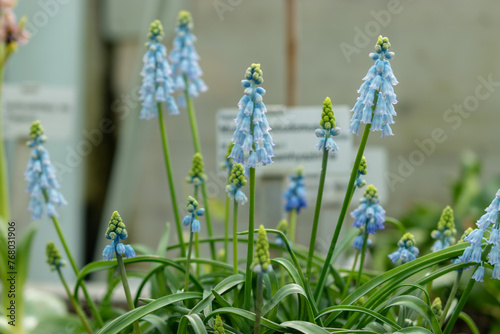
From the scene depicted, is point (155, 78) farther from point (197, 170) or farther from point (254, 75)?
point (254, 75)

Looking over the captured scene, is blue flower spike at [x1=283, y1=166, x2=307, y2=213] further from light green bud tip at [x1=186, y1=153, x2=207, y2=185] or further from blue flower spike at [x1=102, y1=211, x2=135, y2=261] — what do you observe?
blue flower spike at [x1=102, y1=211, x2=135, y2=261]

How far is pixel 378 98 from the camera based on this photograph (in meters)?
0.88

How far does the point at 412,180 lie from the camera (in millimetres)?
3730

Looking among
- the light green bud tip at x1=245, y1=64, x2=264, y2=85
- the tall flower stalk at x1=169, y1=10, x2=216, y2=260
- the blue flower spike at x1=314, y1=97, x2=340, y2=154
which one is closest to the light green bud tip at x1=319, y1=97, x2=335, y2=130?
the blue flower spike at x1=314, y1=97, x2=340, y2=154

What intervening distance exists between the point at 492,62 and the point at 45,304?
9.60 ft

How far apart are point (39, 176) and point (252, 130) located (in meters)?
0.51

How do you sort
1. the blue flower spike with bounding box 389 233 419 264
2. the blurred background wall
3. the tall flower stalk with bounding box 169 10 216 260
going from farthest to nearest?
the blurred background wall, the tall flower stalk with bounding box 169 10 216 260, the blue flower spike with bounding box 389 233 419 264

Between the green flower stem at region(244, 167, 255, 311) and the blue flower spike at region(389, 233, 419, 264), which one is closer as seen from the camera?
the green flower stem at region(244, 167, 255, 311)

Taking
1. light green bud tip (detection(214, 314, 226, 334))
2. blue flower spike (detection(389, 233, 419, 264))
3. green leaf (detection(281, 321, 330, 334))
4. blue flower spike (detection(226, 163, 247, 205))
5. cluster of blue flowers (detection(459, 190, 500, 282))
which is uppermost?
blue flower spike (detection(226, 163, 247, 205))

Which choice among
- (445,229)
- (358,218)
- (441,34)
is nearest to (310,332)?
(358,218)

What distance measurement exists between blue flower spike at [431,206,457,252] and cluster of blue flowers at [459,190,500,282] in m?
0.16

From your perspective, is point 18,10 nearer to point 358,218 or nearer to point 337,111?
point 337,111

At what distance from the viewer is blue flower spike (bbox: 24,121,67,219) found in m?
1.15

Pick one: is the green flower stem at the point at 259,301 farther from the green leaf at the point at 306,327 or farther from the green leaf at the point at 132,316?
the green leaf at the point at 132,316
